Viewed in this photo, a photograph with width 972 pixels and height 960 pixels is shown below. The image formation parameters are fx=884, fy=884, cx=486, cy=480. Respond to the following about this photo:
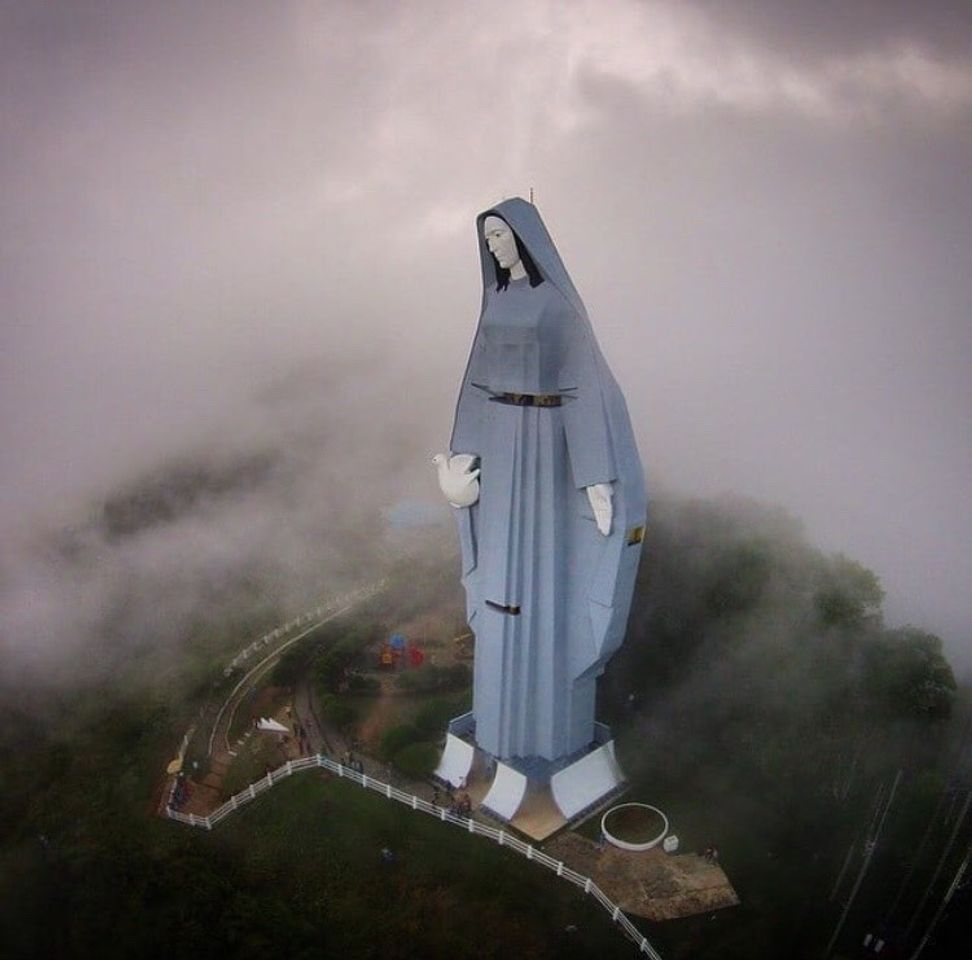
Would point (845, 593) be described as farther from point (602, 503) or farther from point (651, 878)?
point (651, 878)

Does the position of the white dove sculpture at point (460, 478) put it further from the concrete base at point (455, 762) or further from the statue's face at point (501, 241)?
the concrete base at point (455, 762)

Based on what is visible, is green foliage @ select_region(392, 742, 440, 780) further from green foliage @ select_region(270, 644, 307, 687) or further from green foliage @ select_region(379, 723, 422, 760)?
green foliage @ select_region(270, 644, 307, 687)

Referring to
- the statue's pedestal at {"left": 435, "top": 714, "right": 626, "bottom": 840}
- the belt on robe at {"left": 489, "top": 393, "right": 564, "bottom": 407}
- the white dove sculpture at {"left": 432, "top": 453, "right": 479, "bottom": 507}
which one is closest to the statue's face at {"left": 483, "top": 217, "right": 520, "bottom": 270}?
the belt on robe at {"left": 489, "top": 393, "right": 564, "bottom": 407}

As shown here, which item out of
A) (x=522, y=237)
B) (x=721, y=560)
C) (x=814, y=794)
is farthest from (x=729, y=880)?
(x=522, y=237)

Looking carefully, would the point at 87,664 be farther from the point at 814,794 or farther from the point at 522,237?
the point at 814,794

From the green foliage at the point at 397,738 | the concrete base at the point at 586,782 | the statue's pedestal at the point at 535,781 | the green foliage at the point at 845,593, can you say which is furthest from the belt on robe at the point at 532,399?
the green foliage at the point at 845,593
